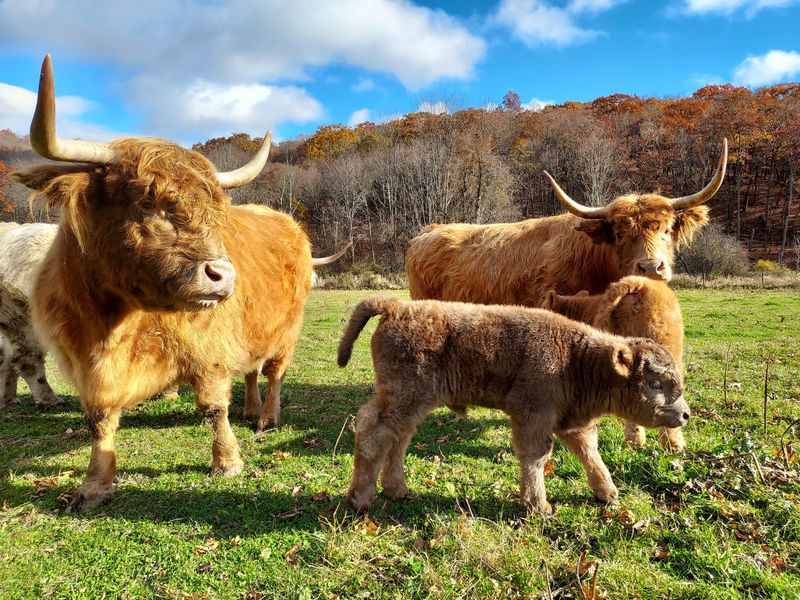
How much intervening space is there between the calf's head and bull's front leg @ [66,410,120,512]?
448 cm

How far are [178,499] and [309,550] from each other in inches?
64.1

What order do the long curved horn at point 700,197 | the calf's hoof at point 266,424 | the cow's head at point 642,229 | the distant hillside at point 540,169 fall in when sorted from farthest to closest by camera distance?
1. the distant hillside at point 540,169
2. the calf's hoof at point 266,424
3. the long curved horn at point 700,197
4. the cow's head at point 642,229

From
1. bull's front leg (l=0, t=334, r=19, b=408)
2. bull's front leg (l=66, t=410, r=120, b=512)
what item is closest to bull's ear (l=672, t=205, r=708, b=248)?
bull's front leg (l=66, t=410, r=120, b=512)

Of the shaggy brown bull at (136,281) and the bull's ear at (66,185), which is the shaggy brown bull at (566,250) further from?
the bull's ear at (66,185)

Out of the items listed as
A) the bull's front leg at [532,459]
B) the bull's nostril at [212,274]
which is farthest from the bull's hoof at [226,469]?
the bull's front leg at [532,459]

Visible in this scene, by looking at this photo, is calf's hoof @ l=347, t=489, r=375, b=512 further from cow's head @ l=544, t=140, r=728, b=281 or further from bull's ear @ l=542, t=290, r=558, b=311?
cow's head @ l=544, t=140, r=728, b=281

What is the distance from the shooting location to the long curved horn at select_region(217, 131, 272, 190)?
15.5 feet

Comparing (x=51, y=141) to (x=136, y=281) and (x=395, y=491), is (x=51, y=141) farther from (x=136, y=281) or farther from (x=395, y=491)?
(x=395, y=491)

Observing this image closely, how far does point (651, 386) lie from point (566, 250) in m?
2.95

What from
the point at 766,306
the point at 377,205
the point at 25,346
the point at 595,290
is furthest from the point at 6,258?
the point at 377,205

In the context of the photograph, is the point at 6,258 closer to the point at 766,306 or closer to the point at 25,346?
the point at 25,346

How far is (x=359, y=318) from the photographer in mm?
4137

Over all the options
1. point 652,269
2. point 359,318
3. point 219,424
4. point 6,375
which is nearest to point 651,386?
point 652,269

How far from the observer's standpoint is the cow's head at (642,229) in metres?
5.70
